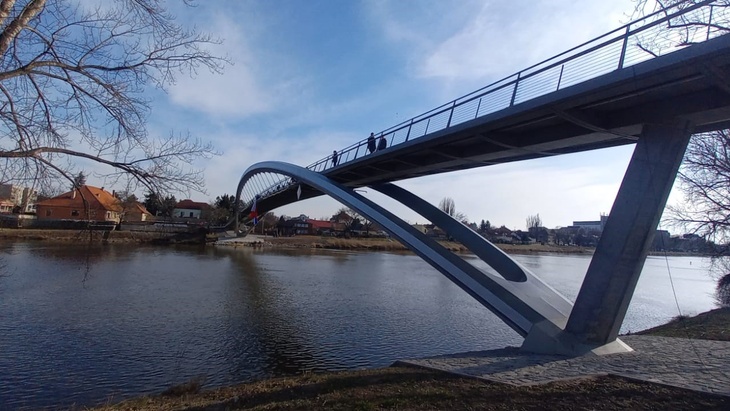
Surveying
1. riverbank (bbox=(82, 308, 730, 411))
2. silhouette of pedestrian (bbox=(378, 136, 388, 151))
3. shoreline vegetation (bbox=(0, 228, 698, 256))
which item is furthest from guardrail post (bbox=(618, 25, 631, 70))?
shoreline vegetation (bbox=(0, 228, 698, 256))

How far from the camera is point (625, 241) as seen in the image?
696cm

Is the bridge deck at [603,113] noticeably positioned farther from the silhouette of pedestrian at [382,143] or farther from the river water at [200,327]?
the river water at [200,327]

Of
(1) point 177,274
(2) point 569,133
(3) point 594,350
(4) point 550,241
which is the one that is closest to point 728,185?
(2) point 569,133

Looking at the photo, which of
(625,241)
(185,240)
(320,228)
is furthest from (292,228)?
(625,241)

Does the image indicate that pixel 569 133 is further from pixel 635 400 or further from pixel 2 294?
pixel 2 294

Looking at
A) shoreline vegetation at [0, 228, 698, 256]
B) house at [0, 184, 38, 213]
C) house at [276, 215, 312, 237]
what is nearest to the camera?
house at [0, 184, 38, 213]

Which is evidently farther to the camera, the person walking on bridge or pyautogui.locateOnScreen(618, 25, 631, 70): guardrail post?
the person walking on bridge

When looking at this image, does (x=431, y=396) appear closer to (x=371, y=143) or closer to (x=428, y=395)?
Result: (x=428, y=395)

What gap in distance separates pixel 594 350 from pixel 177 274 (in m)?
21.2

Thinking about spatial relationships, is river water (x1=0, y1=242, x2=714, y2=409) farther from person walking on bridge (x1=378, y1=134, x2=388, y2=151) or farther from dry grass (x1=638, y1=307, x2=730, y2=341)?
person walking on bridge (x1=378, y1=134, x2=388, y2=151)

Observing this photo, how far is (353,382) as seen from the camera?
5.88 m

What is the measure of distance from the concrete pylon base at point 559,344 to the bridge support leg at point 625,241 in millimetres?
17

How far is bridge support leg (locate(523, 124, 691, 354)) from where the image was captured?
22.5 feet

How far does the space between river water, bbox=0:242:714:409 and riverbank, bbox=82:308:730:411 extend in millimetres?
2168
